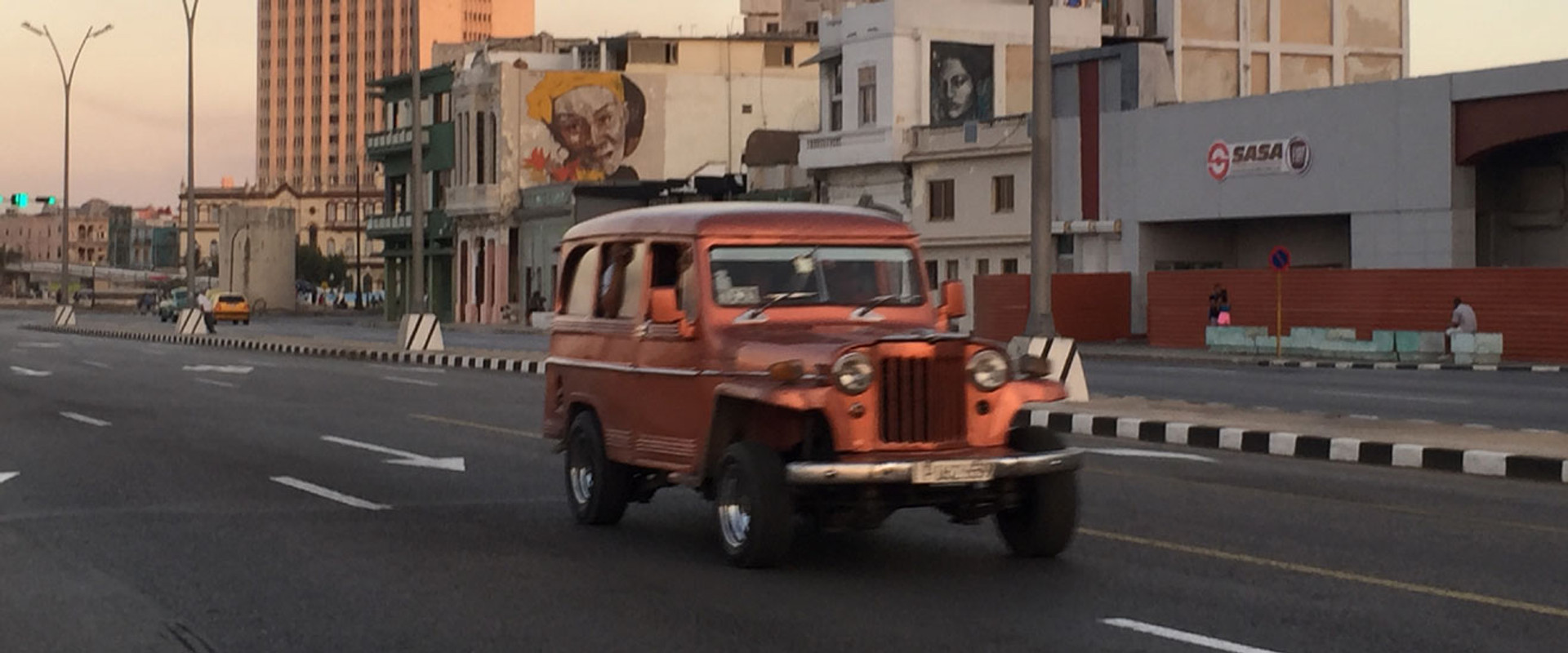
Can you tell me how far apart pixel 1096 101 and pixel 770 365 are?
157 feet

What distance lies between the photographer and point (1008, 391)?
1078cm

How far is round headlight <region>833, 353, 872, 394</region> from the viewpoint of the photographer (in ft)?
34.0

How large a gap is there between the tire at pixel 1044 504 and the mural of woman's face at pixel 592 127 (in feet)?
260

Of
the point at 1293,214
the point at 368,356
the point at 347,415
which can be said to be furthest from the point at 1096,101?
the point at 347,415

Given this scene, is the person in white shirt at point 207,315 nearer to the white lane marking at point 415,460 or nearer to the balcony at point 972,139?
the balcony at point 972,139

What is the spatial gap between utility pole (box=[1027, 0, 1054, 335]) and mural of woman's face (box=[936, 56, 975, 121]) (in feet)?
117

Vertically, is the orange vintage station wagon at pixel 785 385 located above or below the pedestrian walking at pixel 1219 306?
below

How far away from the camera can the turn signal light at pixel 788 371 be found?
34.3 ft

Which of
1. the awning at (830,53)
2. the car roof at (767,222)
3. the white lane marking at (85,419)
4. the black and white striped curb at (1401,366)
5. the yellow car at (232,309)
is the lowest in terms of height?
the white lane marking at (85,419)

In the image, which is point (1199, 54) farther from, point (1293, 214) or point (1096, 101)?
point (1293, 214)

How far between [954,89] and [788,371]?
53961 millimetres

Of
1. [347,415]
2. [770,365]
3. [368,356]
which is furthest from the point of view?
[368,356]

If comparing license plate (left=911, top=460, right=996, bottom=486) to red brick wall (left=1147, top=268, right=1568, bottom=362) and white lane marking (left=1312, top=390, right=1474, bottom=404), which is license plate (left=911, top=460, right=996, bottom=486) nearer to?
white lane marking (left=1312, top=390, right=1474, bottom=404)

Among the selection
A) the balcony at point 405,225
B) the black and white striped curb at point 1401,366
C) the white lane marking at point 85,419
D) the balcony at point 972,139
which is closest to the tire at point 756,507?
the white lane marking at point 85,419
